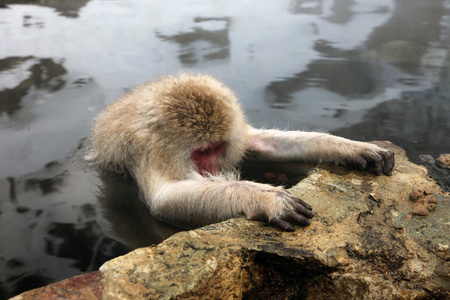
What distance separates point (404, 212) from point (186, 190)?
165cm

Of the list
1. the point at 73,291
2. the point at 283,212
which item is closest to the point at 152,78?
the point at 283,212

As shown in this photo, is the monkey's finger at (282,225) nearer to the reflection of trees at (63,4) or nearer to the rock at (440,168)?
the rock at (440,168)

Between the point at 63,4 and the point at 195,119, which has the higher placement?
the point at 195,119

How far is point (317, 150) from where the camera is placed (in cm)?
405

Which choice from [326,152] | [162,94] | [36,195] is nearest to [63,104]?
[36,195]

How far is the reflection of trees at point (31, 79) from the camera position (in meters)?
5.97

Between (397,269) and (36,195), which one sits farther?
(36,195)

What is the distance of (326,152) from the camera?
3967mm

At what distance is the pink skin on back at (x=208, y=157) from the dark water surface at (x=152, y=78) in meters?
0.61

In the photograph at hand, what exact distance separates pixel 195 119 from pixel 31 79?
13.4 ft

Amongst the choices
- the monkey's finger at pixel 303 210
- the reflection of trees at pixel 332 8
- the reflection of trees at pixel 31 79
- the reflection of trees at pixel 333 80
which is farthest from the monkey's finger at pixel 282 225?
the reflection of trees at pixel 332 8

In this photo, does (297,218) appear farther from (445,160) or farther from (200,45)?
(200,45)

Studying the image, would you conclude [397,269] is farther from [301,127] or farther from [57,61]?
[57,61]

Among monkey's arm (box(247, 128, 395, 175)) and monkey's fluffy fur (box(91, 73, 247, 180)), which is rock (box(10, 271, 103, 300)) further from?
monkey's arm (box(247, 128, 395, 175))
